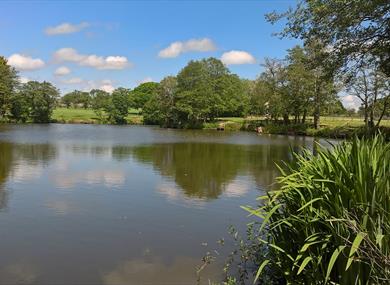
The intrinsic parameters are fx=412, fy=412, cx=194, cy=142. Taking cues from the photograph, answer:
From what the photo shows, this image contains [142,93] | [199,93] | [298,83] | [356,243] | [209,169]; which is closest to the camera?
[356,243]

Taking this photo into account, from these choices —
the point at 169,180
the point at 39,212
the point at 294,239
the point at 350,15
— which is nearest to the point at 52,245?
the point at 39,212

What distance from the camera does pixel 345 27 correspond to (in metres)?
14.7

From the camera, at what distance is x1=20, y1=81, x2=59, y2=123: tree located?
8994 cm

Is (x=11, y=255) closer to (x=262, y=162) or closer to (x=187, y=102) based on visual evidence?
(x=262, y=162)

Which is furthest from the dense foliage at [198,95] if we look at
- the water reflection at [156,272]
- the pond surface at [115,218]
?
the water reflection at [156,272]

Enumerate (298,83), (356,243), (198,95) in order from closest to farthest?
(356,243)
(298,83)
(198,95)

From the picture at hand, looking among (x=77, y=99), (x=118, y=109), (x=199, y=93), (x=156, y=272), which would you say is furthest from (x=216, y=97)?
(x=77, y=99)

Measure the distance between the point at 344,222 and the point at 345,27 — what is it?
11775 millimetres

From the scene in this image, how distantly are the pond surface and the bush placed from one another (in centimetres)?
257

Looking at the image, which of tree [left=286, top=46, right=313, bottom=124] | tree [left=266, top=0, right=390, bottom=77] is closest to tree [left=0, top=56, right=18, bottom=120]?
tree [left=286, top=46, right=313, bottom=124]

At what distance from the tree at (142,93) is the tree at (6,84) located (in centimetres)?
4212

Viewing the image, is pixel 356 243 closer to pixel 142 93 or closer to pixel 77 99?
pixel 142 93

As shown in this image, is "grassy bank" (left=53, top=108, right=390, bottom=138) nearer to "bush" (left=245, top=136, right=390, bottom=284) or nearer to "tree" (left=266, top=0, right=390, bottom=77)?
"tree" (left=266, top=0, right=390, bottom=77)

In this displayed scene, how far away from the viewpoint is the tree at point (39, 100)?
3541 inches
